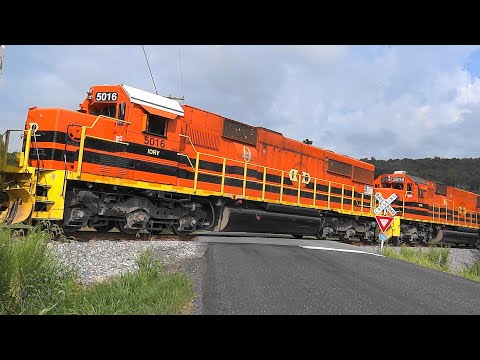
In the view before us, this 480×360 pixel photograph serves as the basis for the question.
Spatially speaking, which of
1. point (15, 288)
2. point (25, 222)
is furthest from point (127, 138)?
point (15, 288)

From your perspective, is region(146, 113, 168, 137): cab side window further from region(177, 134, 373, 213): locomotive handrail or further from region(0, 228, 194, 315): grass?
region(0, 228, 194, 315): grass

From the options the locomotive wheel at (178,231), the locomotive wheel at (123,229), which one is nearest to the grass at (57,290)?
the locomotive wheel at (123,229)

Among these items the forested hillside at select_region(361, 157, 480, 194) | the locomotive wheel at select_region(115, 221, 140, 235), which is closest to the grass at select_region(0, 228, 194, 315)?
the locomotive wheel at select_region(115, 221, 140, 235)

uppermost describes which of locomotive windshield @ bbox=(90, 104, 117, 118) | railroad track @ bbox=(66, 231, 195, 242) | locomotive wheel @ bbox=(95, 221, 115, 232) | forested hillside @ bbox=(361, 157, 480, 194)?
forested hillside @ bbox=(361, 157, 480, 194)

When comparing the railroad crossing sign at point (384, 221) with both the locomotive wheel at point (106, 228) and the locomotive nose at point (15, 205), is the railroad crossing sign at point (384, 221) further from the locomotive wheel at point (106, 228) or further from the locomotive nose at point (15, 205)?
the locomotive nose at point (15, 205)

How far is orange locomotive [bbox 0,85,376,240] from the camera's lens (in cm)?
973

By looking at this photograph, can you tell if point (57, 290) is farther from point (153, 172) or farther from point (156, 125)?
point (156, 125)

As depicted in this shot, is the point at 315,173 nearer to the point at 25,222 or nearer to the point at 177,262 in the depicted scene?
the point at 177,262

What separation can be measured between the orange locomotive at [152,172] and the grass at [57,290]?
12.6 feet

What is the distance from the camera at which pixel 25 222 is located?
9102mm

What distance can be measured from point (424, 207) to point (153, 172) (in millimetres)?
19355

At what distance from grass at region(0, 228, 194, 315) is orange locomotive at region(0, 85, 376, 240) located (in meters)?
3.85

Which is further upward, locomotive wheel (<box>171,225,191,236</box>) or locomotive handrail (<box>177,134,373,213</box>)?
locomotive handrail (<box>177,134,373,213</box>)
